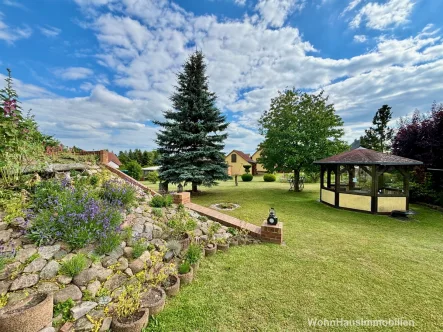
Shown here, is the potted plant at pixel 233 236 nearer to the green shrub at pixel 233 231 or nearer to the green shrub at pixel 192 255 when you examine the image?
the green shrub at pixel 233 231

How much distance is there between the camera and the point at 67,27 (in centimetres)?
438

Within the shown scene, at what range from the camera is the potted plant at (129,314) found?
5.56 feet

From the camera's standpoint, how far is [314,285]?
8.62ft

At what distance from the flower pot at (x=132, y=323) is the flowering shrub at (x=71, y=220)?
91cm

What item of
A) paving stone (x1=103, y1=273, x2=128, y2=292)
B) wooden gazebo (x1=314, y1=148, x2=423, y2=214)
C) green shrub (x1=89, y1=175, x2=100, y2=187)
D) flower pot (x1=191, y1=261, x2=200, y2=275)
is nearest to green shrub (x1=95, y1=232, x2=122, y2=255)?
paving stone (x1=103, y1=273, x2=128, y2=292)

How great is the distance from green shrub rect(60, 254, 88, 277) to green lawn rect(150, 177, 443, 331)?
3.28 feet

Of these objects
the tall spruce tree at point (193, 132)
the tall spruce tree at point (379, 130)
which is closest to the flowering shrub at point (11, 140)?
→ the tall spruce tree at point (193, 132)

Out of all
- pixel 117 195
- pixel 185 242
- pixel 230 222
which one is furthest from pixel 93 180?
pixel 230 222

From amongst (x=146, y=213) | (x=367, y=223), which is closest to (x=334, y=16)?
(x=367, y=223)

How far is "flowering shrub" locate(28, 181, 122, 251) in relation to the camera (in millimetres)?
Result: 2262

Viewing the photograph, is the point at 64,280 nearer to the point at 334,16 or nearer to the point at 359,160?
the point at 359,160

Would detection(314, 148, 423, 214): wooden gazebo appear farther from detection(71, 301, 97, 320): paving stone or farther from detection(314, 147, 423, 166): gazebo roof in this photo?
detection(71, 301, 97, 320): paving stone

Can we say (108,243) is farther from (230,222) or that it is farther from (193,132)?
(193,132)

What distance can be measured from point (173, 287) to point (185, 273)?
0.97 ft
